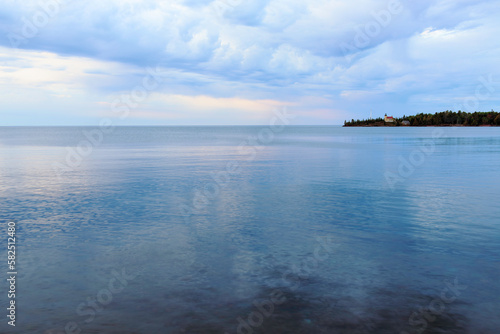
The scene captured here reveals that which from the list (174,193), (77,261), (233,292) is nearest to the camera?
(233,292)

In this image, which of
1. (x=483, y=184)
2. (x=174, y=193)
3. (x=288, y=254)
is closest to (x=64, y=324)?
(x=288, y=254)

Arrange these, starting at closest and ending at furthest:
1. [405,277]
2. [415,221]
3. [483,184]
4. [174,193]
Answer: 1. [405,277]
2. [415,221]
3. [174,193]
4. [483,184]

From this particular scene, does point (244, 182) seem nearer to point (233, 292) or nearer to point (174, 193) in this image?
point (174, 193)

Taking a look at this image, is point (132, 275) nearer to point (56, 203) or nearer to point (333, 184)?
point (56, 203)

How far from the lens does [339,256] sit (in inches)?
616

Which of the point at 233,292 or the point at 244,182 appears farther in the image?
the point at 244,182

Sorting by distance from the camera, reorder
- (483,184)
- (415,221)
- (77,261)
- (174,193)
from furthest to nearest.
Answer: (483,184) → (174,193) → (415,221) → (77,261)

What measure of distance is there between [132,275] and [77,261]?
116 inches

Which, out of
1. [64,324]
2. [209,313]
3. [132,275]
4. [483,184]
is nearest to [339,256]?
[209,313]

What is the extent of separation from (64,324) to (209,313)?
382 cm

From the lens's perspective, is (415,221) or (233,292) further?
(415,221)

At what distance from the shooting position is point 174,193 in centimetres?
3034

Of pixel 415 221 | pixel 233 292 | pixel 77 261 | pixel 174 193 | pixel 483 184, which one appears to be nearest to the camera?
pixel 233 292

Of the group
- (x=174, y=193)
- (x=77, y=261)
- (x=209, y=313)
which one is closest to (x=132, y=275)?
(x=77, y=261)
